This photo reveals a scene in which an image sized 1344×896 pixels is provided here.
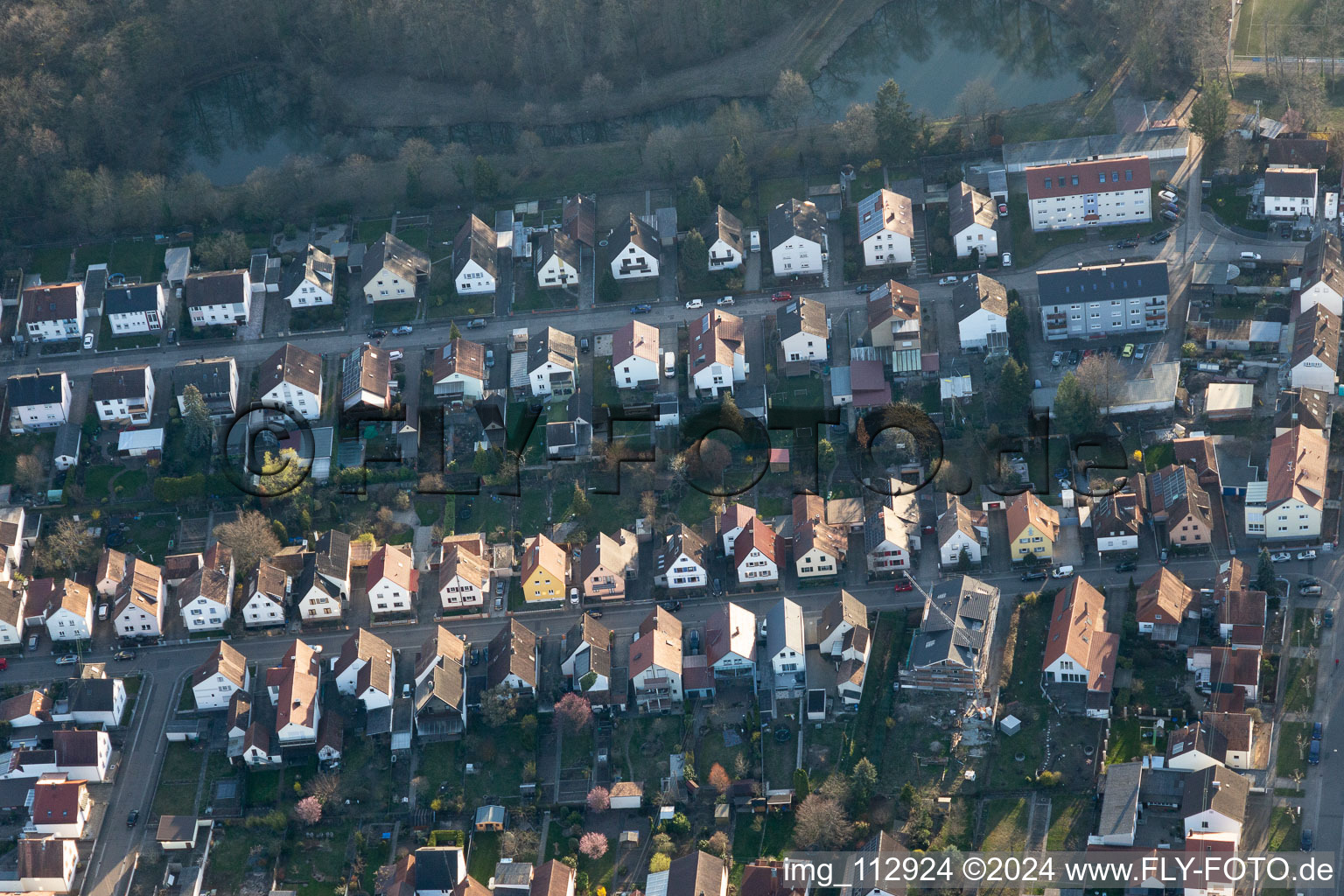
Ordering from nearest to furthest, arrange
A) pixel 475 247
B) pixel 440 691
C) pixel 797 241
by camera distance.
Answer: pixel 440 691 → pixel 797 241 → pixel 475 247

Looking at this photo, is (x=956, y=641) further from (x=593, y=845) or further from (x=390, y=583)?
(x=390, y=583)

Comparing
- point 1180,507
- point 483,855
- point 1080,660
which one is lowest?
point 483,855

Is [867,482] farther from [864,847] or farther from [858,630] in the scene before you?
[864,847]

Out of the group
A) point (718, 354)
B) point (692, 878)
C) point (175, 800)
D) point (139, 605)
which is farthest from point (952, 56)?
point (175, 800)

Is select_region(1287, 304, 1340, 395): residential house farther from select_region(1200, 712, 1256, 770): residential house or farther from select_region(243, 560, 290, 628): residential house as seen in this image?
select_region(243, 560, 290, 628): residential house

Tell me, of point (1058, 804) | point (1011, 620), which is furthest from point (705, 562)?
point (1058, 804)

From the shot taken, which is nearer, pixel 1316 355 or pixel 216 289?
pixel 1316 355

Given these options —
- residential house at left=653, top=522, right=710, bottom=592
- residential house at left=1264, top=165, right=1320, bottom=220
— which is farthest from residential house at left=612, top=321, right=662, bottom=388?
residential house at left=1264, top=165, right=1320, bottom=220
